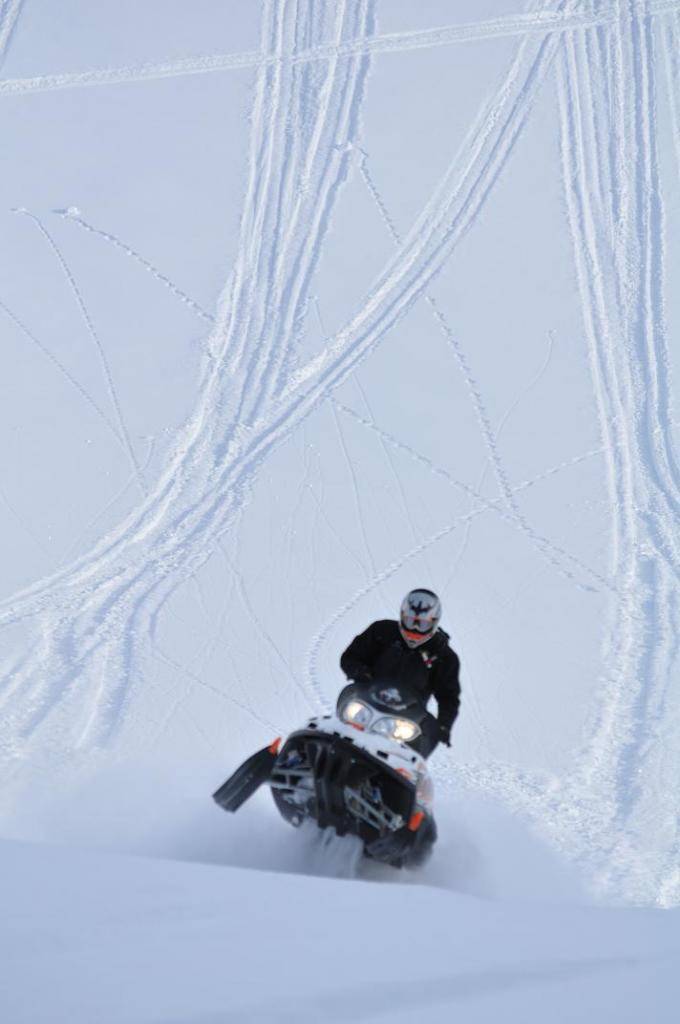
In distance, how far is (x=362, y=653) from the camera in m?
7.37

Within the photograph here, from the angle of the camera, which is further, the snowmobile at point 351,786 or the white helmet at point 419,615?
the white helmet at point 419,615

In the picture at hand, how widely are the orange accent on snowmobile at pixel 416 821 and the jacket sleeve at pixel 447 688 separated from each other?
0.94 m

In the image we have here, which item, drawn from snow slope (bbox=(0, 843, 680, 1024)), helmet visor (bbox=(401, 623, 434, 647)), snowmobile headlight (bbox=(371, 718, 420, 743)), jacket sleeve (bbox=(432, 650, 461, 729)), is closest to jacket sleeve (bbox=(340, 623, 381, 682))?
helmet visor (bbox=(401, 623, 434, 647))

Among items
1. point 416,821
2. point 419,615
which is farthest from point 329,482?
point 416,821

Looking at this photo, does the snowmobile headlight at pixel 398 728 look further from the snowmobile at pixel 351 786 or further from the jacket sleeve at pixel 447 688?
the jacket sleeve at pixel 447 688

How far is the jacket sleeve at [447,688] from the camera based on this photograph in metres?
7.27

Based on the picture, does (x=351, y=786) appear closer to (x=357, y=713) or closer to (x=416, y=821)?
(x=416, y=821)

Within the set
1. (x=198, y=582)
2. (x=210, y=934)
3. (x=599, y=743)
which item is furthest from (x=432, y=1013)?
(x=198, y=582)

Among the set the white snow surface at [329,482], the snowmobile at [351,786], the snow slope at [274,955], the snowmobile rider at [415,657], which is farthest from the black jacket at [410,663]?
the snow slope at [274,955]

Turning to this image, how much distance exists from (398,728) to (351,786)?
652mm

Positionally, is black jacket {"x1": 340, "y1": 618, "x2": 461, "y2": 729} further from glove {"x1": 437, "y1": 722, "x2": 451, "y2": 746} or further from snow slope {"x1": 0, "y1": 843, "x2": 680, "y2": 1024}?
snow slope {"x1": 0, "y1": 843, "x2": 680, "y2": 1024}

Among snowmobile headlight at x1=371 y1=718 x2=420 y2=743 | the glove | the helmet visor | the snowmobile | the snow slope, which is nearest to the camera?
the snow slope

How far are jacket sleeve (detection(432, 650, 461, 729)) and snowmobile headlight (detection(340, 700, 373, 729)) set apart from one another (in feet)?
1.95

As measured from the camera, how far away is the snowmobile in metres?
6.15
